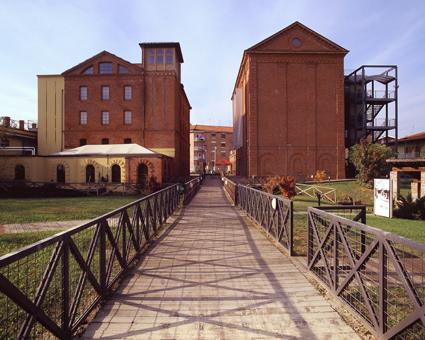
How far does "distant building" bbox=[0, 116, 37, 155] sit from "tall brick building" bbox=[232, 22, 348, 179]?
24.1 m

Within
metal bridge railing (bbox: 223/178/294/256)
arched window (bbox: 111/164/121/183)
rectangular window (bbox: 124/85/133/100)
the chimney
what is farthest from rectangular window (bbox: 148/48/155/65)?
metal bridge railing (bbox: 223/178/294/256)

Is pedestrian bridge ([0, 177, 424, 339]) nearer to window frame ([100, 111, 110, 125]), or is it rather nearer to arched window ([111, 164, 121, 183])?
arched window ([111, 164, 121, 183])

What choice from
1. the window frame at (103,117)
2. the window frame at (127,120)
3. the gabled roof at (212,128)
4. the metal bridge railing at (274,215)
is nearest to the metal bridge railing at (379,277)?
the metal bridge railing at (274,215)

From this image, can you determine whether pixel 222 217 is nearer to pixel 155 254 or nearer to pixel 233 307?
pixel 155 254

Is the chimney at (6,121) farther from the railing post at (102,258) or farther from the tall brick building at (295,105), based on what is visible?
the railing post at (102,258)

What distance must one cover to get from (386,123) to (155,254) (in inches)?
1545

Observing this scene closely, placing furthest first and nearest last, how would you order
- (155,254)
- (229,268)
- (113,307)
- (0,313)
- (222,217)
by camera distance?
(222,217) → (155,254) → (229,268) → (113,307) → (0,313)

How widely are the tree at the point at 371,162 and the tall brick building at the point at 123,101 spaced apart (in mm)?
18393

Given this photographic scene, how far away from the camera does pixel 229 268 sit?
580 centimetres

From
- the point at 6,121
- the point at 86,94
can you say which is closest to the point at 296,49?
the point at 86,94

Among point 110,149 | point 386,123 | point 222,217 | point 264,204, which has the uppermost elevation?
point 386,123

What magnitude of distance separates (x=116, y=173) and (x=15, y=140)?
16440mm

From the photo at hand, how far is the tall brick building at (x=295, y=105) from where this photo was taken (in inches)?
1383

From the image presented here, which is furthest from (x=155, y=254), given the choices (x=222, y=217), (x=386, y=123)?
(x=386, y=123)
